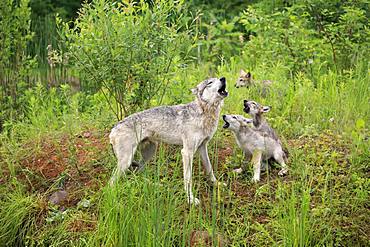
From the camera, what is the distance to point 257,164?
644 cm

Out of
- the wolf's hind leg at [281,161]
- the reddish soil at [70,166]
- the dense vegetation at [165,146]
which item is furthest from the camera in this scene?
the reddish soil at [70,166]

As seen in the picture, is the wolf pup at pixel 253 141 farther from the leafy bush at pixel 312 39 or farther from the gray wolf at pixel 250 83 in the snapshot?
the leafy bush at pixel 312 39

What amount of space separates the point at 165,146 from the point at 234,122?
2.83 ft

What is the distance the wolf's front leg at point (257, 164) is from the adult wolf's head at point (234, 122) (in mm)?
308

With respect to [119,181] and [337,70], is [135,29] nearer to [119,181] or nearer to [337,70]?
[119,181]

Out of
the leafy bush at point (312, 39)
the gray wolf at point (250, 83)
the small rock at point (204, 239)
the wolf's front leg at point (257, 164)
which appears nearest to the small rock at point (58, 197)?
the small rock at point (204, 239)

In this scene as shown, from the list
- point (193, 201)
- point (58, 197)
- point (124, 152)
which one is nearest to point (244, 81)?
point (124, 152)

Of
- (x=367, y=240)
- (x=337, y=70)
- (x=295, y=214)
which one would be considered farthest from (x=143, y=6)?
(x=337, y=70)

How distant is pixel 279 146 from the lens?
21.9 feet

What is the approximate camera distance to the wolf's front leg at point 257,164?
6.42m

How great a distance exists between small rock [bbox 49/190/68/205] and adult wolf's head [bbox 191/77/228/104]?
1.66m

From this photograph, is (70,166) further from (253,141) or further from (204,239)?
(204,239)

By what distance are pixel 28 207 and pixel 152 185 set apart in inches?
62.1

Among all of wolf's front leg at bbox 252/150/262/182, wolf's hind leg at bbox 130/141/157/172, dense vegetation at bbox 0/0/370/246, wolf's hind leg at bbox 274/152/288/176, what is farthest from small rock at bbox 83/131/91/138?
wolf's hind leg at bbox 274/152/288/176
